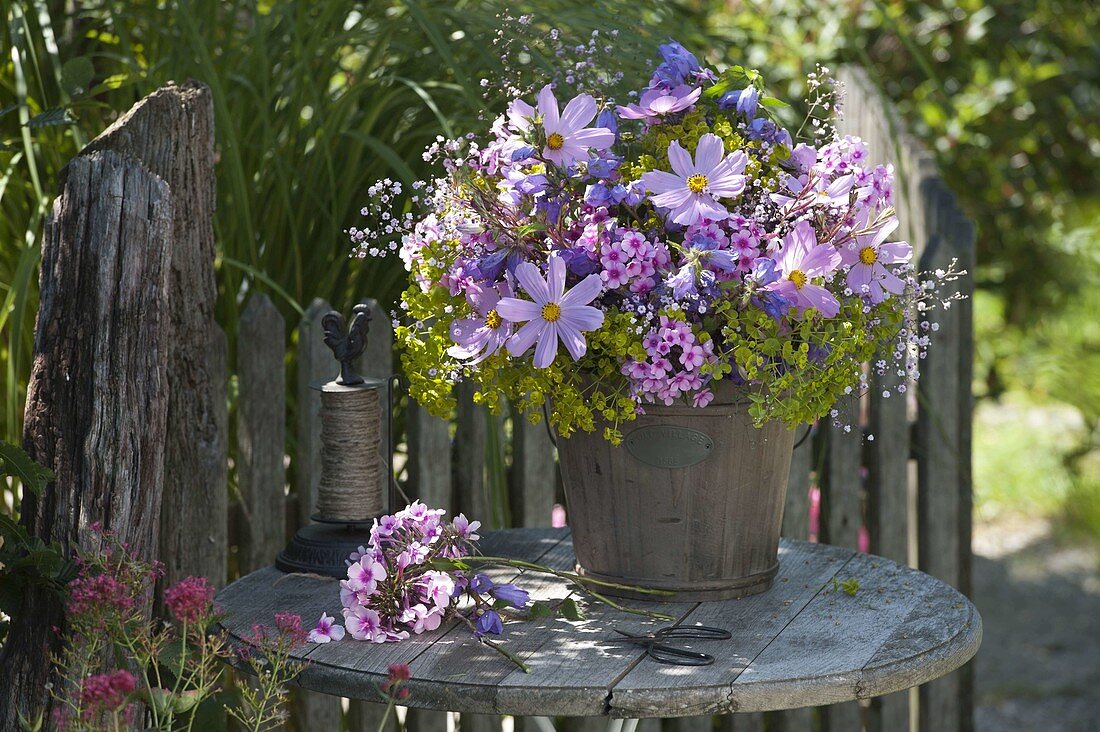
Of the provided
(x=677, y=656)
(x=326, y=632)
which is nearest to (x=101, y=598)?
(x=326, y=632)

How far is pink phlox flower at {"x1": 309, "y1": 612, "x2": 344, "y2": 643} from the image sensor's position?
1500 mm

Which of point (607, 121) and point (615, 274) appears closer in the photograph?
point (615, 274)

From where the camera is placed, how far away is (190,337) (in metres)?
2.04

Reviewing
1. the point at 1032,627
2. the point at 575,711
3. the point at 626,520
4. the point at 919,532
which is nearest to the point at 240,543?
the point at 626,520

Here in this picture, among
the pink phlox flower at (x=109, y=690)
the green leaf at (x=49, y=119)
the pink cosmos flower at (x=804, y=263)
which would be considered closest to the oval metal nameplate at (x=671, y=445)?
the pink cosmos flower at (x=804, y=263)

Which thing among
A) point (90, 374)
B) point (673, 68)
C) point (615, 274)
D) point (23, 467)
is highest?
point (673, 68)

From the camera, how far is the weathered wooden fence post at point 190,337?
1.87 m

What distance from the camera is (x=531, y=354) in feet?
5.19

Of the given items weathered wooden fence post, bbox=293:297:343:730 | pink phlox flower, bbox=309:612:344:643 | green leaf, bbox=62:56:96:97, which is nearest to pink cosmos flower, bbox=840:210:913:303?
pink phlox flower, bbox=309:612:344:643

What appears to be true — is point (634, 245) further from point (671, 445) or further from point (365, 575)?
point (365, 575)

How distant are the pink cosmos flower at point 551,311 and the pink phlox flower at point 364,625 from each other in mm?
345

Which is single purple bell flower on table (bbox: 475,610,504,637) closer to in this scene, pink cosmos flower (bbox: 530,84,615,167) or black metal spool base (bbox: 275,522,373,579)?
black metal spool base (bbox: 275,522,373,579)

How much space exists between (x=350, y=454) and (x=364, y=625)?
346 mm

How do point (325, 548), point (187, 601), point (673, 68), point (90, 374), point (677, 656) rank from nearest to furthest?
point (187, 601)
point (677, 656)
point (673, 68)
point (90, 374)
point (325, 548)
